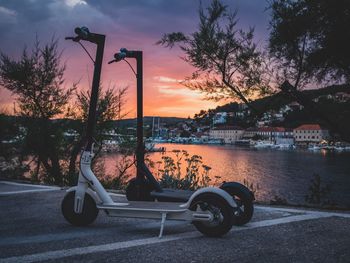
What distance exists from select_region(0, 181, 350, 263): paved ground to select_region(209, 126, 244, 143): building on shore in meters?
182

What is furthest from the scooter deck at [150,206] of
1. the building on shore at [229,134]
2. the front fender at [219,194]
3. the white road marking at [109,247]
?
the building on shore at [229,134]

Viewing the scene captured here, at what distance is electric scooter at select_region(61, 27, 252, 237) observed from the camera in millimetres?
4898

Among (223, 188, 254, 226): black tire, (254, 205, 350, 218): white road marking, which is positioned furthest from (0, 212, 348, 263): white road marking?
(254, 205, 350, 218): white road marking

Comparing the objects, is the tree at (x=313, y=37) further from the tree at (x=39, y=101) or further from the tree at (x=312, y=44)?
the tree at (x=39, y=101)

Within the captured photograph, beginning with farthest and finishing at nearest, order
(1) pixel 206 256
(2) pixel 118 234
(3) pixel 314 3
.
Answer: (3) pixel 314 3, (2) pixel 118 234, (1) pixel 206 256

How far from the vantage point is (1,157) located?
14.4 m

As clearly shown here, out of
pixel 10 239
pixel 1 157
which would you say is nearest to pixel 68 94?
pixel 1 157

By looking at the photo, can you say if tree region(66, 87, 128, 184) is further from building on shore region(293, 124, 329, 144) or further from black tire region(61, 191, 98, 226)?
building on shore region(293, 124, 329, 144)

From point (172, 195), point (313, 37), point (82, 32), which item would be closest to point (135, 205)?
point (172, 195)

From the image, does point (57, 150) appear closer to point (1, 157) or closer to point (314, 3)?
point (1, 157)

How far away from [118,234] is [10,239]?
130cm

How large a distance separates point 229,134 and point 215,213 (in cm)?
18742

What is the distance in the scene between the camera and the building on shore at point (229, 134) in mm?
188825

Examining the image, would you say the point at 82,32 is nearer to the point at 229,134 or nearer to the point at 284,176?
the point at 284,176
